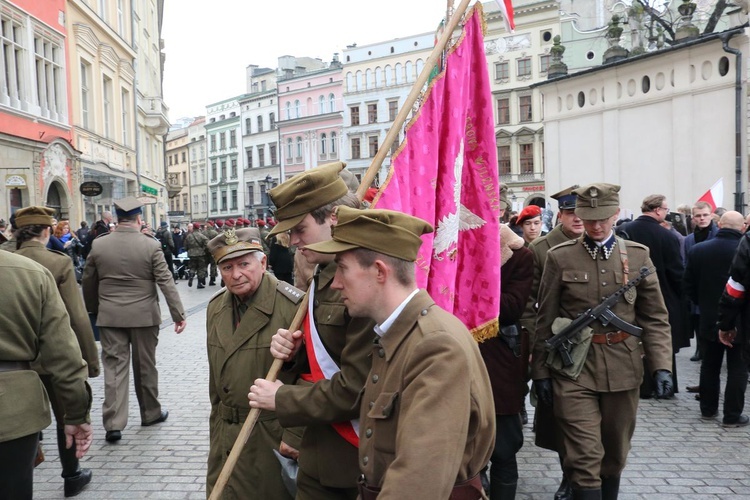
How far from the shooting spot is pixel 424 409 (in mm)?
2025

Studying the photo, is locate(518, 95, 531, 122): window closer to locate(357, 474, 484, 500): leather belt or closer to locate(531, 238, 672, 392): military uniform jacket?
locate(531, 238, 672, 392): military uniform jacket

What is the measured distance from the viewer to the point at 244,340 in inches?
141

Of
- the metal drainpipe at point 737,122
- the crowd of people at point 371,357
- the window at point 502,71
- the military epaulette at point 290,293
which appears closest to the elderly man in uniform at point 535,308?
the crowd of people at point 371,357

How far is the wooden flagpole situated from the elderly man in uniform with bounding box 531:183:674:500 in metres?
1.51

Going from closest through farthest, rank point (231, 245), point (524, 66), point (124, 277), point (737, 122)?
1. point (231, 245)
2. point (124, 277)
3. point (737, 122)
4. point (524, 66)

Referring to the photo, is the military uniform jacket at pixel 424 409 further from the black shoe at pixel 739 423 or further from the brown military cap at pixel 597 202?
the black shoe at pixel 739 423

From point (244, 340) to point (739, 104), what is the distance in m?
17.4

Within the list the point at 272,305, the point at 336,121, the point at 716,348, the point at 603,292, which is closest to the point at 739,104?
the point at 716,348

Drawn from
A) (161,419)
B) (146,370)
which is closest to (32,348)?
(146,370)

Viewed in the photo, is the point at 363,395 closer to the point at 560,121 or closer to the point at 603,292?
the point at 603,292

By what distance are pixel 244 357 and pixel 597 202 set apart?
7.70 ft

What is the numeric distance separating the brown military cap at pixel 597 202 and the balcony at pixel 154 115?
34.4m

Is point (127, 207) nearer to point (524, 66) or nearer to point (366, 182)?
point (366, 182)

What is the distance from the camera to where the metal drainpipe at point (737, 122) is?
1739cm
